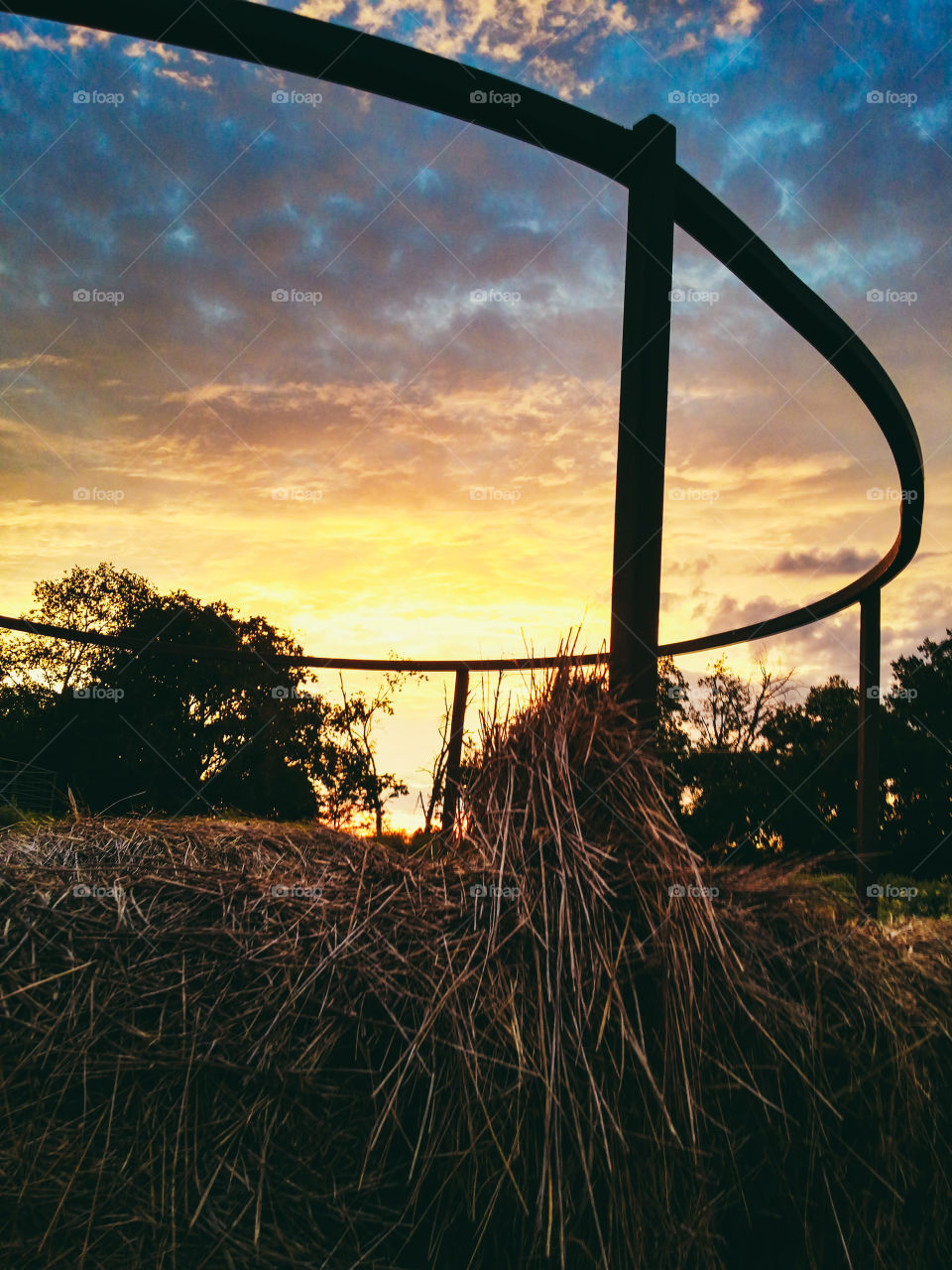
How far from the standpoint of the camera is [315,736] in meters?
3.37

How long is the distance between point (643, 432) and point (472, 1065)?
3.61 feet

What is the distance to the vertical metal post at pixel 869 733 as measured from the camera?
2.41 m

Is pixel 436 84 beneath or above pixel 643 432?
above

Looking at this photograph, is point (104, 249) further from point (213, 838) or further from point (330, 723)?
point (213, 838)

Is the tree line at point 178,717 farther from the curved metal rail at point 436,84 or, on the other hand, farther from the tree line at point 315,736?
the curved metal rail at point 436,84

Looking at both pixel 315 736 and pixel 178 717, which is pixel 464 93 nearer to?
pixel 315 736

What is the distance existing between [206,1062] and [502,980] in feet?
1.14

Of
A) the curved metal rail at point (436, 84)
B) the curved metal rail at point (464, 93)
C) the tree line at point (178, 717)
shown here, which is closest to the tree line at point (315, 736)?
the tree line at point (178, 717)

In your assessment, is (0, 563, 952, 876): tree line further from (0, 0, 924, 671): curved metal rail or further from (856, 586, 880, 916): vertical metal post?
(0, 0, 924, 671): curved metal rail

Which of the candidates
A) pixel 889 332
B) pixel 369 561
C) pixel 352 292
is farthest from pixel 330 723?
pixel 889 332

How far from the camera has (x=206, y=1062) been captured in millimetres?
794

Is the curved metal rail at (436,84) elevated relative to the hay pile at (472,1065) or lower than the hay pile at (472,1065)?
elevated

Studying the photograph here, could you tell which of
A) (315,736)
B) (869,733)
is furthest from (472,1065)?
(315,736)

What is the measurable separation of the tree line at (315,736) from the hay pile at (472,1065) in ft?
0.86
